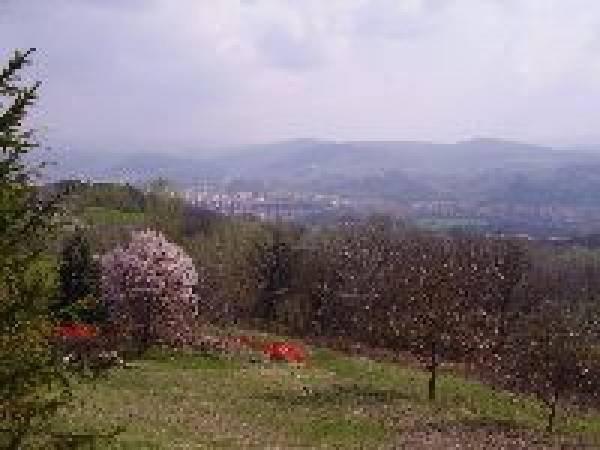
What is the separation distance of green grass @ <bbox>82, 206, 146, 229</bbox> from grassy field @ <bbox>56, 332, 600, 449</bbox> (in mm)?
95568

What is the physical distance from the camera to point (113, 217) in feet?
519

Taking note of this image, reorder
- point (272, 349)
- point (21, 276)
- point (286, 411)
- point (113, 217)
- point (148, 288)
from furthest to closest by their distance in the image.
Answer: point (113, 217) < point (272, 349) < point (148, 288) < point (286, 411) < point (21, 276)

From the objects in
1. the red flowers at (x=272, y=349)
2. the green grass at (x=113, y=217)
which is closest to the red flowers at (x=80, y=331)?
the red flowers at (x=272, y=349)

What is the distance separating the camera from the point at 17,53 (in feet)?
29.7

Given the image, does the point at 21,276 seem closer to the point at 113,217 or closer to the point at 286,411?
the point at 286,411

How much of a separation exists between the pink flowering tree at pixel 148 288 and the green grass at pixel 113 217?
89559 mm

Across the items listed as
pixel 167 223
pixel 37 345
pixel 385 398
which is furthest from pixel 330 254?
pixel 37 345

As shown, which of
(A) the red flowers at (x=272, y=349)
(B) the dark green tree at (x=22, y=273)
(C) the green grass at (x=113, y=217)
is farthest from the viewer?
(C) the green grass at (x=113, y=217)

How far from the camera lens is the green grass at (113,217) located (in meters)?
149

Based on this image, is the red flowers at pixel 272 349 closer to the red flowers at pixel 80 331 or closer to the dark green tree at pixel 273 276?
the red flowers at pixel 80 331

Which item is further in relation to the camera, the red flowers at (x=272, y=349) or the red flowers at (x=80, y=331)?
the red flowers at (x=272, y=349)

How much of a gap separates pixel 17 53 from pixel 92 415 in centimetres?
2595

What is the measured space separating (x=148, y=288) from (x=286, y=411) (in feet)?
50.4

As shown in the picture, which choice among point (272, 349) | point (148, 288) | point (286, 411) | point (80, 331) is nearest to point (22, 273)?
point (286, 411)
